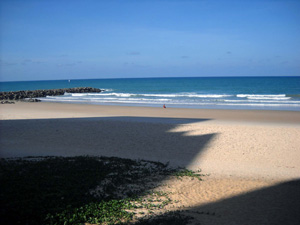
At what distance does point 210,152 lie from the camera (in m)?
→ 10.6

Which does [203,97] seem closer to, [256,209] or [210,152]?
[210,152]

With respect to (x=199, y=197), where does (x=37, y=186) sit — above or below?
above

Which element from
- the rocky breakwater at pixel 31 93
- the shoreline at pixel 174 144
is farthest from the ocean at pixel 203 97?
the shoreline at pixel 174 144

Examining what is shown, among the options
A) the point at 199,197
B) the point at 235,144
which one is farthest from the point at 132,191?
the point at 235,144

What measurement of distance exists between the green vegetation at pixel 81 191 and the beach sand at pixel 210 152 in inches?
27.4

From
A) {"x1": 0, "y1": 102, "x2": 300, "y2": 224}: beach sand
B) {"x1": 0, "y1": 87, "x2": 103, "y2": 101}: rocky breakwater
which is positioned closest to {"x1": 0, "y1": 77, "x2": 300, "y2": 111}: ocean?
{"x1": 0, "y1": 87, "x2": 103, "y2": 101}: rocky breakwater

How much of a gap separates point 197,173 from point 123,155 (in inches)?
113

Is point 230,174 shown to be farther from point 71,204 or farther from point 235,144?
point 71,204

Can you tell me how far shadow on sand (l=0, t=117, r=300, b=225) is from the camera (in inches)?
226

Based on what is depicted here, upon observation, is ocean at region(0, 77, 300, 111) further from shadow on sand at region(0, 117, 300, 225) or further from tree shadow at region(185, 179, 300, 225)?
tree shadow at region(185, 179, 300, 225)

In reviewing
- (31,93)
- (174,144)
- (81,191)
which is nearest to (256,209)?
(81,191)

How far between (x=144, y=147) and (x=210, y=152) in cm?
245

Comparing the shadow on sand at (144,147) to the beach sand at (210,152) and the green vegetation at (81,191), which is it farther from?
the green vegetation at (81,191)

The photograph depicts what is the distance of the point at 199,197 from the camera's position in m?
6.54
